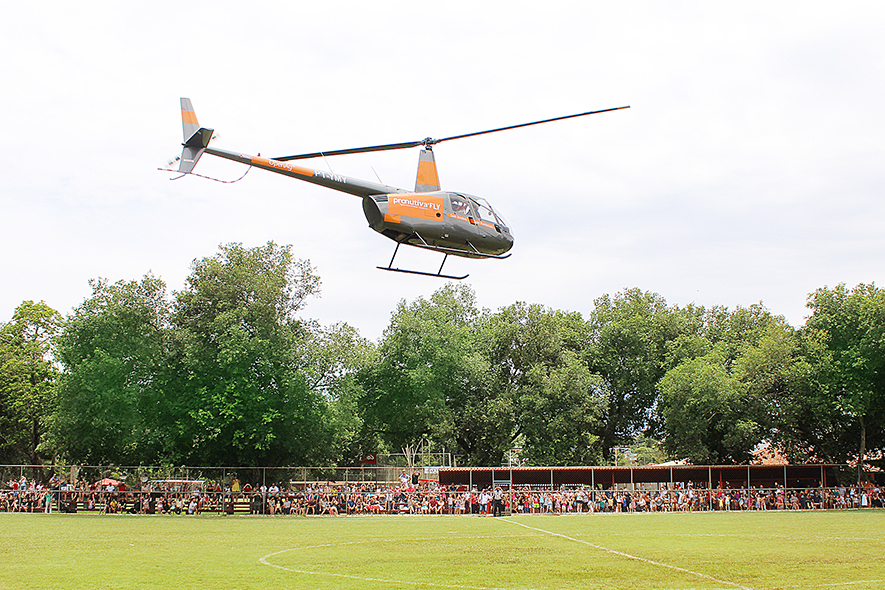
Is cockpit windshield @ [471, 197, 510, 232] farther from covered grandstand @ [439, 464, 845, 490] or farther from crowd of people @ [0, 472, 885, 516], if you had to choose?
covered grandstand @ [439, 464, 845, 490]

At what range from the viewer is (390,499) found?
38344 mm

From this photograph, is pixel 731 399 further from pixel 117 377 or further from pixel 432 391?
pixel 117 377

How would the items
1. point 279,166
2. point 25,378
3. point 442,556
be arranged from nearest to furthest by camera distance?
1. point 442,556
2. point 279,166
3. point 25,378

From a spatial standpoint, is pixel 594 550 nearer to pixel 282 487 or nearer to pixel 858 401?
pixel 282 487

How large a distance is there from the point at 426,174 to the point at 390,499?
63.4 ft

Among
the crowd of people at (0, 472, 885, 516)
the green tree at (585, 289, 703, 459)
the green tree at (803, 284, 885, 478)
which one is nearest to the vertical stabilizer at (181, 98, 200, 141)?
the crowd of people at (0, 472, 885, 516)

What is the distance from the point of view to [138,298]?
46.6m

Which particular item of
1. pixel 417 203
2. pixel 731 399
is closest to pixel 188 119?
pixel 417 203

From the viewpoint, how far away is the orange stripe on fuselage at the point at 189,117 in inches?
901

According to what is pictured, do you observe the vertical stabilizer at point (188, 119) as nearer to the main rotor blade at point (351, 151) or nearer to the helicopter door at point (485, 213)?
the main rotor blade at point (351, 151)

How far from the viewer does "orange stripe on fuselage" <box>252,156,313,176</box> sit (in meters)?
21.6

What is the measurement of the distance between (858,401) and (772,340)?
19.4 ft

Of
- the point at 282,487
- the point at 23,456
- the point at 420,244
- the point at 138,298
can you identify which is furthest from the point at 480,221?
the point at 23,456

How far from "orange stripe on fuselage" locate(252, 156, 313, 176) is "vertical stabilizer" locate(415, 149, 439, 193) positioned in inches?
145
